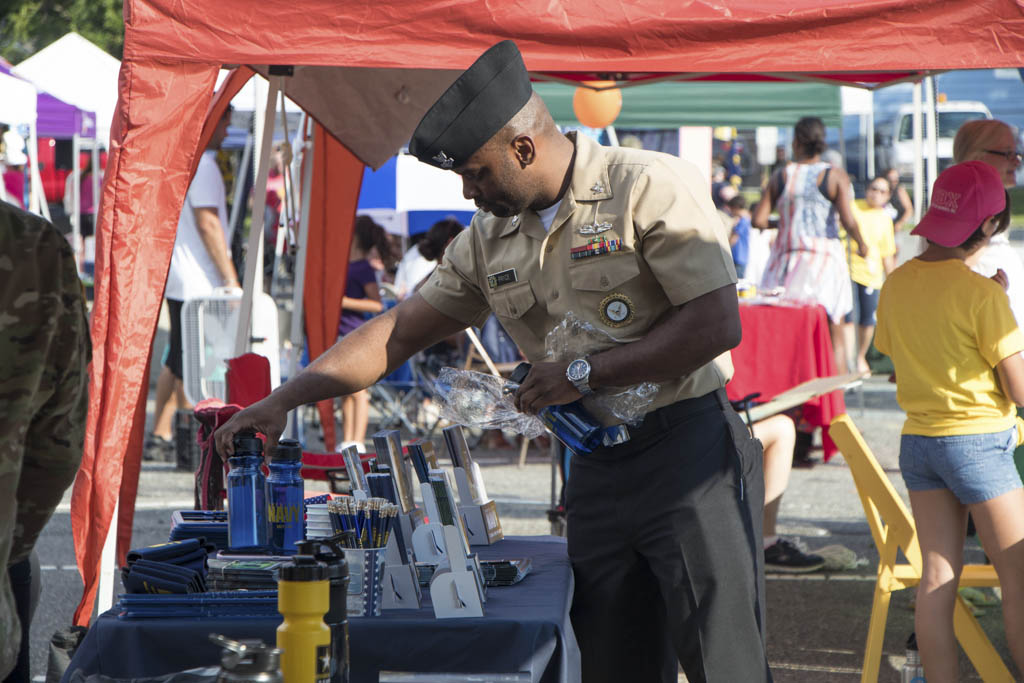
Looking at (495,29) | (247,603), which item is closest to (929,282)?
(495,29)

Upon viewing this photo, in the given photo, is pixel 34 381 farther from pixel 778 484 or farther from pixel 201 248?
pixel 201 248

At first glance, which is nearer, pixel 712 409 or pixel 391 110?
pixel 712 409

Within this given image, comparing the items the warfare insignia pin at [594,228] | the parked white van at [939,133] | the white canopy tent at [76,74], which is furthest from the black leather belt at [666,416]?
the parked white van at [939,133]

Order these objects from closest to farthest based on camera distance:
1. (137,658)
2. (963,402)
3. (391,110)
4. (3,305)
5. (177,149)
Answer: (3,305)
(137,658)
(963,402)
(177,149)
(391,110)

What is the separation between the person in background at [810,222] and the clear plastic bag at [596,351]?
5475 mm

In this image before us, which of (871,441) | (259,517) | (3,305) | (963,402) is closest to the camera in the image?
(3,305)

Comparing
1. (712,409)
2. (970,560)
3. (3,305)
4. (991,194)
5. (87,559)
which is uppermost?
(991,194)

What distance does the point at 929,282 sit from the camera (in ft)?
10.7

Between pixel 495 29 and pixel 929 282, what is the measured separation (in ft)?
4.71

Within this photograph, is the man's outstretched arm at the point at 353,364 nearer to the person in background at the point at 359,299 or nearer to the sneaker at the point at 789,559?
the sneaker at the point at 789,559

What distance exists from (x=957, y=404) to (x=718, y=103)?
659 centimetres

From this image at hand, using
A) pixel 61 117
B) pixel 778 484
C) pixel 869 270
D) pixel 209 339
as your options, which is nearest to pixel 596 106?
pixel 209 339

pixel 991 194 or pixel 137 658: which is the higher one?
pixel 991 194

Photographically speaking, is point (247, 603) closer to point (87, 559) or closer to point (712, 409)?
point (712, 409)
